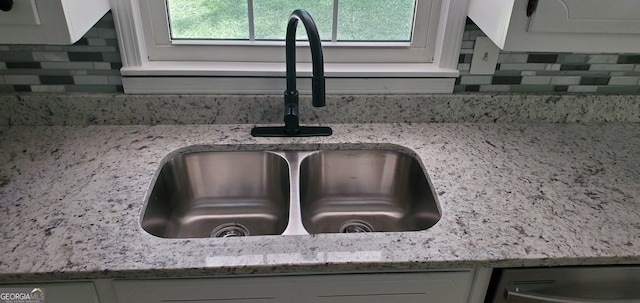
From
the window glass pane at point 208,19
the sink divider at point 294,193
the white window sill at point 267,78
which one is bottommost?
the sink divider at point 294,193

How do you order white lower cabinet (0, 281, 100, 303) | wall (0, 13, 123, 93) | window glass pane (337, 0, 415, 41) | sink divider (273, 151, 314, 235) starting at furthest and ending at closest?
window glass pane (337, 0, 415, 41) → wall (0, 13, 123, 93) → sink divider (273, 151, 314, 235) → white lower cabinet (0, 281, 100, 303)

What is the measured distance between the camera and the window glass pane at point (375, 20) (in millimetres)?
1344

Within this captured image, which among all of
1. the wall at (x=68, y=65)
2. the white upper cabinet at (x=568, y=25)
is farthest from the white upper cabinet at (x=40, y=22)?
the white upper cabinet at (x=568, y=25)

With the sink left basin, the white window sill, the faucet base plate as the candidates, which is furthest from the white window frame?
the sink left basin

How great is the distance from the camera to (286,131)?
132cm

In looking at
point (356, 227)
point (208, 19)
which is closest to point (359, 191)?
point (356, 227)

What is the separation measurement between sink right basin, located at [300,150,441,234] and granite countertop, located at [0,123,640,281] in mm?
47

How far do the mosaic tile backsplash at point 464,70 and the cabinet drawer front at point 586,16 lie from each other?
32 centimetres

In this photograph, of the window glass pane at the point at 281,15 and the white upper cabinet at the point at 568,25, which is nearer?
the white upper cabinet at the point at 568,25

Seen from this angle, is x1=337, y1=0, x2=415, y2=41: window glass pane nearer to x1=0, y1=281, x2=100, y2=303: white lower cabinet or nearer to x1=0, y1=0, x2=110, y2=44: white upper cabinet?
x1=0, y1=0, x2=110, y2=44: white upper cabinet

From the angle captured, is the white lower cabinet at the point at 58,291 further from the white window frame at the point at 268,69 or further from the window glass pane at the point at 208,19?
the window glass pane at the point at 208,19

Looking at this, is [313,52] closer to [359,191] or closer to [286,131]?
[286,131]

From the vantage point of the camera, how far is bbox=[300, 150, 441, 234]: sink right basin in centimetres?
130

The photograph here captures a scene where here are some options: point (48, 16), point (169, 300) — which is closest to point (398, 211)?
point (169, 300)
